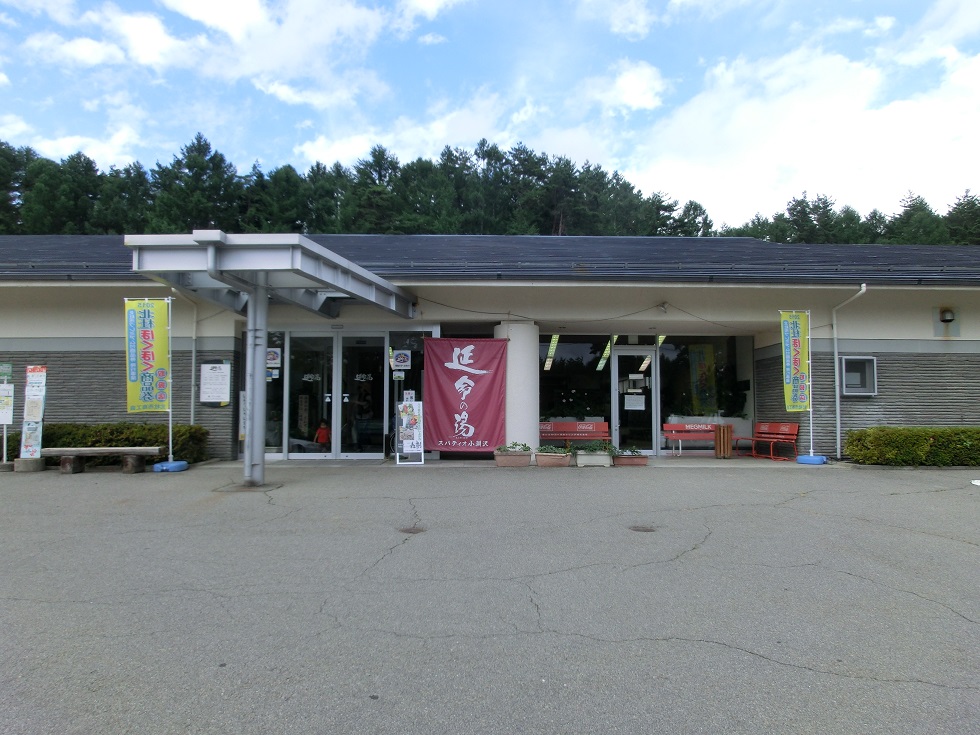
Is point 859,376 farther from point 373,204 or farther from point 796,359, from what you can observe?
point 373,204

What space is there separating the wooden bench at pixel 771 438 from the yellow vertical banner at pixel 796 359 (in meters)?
1.09

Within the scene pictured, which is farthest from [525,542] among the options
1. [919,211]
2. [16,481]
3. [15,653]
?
[919,211]

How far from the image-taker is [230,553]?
6.69 metres

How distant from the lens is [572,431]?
15.7 metres

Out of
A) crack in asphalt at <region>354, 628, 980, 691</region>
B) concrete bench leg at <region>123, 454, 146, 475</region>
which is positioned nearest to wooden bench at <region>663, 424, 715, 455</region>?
concrete bench leg at <region>123, 454, 146, 475</region>

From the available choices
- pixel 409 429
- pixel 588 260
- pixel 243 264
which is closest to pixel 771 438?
pixel 588 260

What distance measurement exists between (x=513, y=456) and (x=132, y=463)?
6.95 metres

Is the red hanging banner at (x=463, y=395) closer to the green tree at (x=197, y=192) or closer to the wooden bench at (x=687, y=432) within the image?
the wooden bench at (x=687, y=432)

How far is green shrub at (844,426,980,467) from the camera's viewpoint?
1284cm

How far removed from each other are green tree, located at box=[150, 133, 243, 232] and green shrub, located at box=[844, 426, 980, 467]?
39317 mm

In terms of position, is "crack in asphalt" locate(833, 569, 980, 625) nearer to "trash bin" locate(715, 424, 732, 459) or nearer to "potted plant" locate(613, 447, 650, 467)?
"potted plant" locate(613, 447, 650, 467)

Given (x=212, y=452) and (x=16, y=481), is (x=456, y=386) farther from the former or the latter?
(x=16, y=481)

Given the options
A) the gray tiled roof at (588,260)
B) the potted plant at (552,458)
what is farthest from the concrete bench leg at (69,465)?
the potted plant at (552,458)

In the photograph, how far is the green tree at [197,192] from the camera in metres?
43.3
